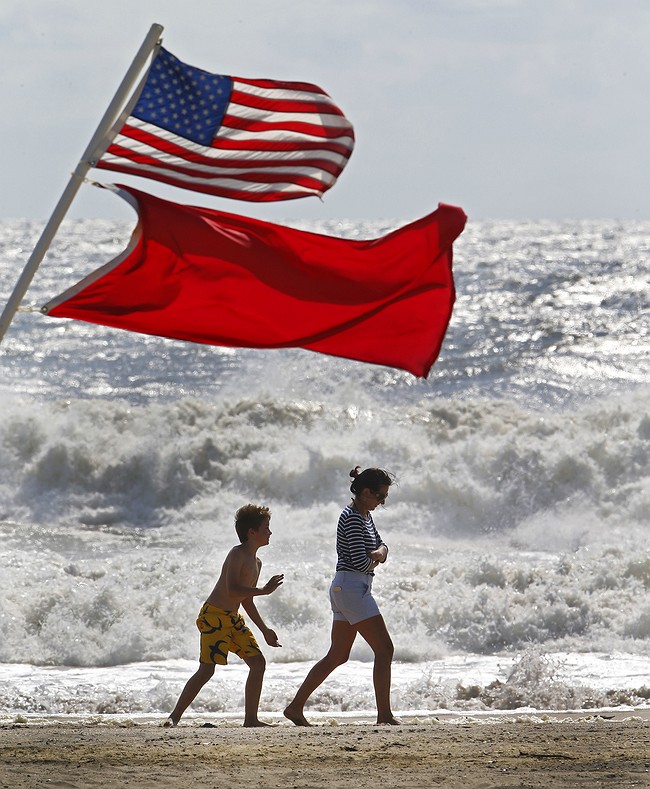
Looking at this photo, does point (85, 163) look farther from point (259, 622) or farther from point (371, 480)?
point (259, 622)

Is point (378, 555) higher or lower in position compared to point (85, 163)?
lower

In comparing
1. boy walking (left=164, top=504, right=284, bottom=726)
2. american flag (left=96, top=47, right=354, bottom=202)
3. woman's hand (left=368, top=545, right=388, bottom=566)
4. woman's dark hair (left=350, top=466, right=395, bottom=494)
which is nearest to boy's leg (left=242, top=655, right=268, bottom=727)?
boy walking (left=164, top=504, right=284, bottom=726)

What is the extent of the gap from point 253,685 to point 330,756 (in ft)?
4.16

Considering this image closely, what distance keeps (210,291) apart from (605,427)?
1445 centimetres

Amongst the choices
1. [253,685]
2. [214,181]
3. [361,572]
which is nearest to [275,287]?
[214,181]

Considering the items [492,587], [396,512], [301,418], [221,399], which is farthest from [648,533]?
[221,399]

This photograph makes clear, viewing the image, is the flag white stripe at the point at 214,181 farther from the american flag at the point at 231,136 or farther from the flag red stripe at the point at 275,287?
the flag red stripe at the point at 275,287

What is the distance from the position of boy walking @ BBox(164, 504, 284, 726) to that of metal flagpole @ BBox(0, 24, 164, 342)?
228 centimetres

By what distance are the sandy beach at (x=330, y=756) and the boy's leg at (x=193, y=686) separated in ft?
0.27

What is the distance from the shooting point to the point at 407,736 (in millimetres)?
6617

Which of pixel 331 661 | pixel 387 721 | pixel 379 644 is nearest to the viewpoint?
pixel 379 644

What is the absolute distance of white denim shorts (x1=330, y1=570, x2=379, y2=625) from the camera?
6973mm

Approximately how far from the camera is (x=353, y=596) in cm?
697

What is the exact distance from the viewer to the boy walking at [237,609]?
702 cm
